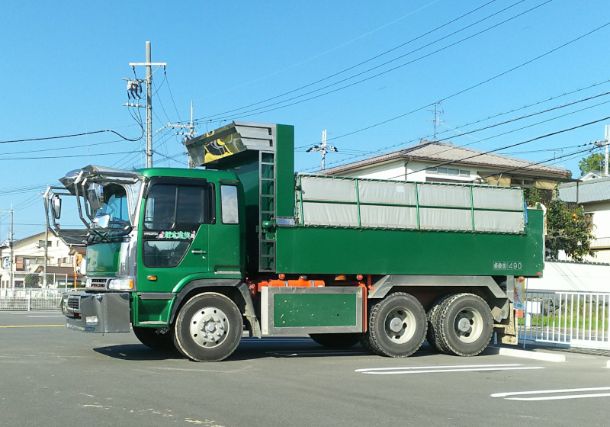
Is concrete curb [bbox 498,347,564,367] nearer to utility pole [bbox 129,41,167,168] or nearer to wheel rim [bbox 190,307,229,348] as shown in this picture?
wheel rim [bbox 190,307,229,348]

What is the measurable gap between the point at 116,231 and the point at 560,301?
9.35 metres

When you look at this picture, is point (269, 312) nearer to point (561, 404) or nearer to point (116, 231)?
point (116, 231)

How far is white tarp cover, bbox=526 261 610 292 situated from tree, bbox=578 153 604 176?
161ft

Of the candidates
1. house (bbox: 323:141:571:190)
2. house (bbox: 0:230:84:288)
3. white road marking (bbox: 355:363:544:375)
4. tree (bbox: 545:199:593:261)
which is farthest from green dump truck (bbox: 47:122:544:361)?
house (bbox: 0:230:84:288)

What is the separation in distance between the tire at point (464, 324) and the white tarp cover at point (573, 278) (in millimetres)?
15598

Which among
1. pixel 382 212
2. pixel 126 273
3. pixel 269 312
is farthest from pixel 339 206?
pixel 126 273

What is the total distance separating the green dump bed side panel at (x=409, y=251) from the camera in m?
12.1

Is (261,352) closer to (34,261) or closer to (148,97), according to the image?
(148,97)

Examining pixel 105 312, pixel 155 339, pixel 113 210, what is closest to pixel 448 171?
pixel 155 339

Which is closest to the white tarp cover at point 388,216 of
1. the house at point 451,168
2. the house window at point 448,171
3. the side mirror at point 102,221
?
the side mirror at point 102,221

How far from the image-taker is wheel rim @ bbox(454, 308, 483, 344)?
13.5 m

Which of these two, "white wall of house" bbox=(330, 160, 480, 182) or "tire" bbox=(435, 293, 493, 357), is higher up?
"white wall of house" bbox=(330, 160, 480, 182)

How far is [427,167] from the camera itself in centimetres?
3638

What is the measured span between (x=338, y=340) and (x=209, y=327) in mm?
3955
